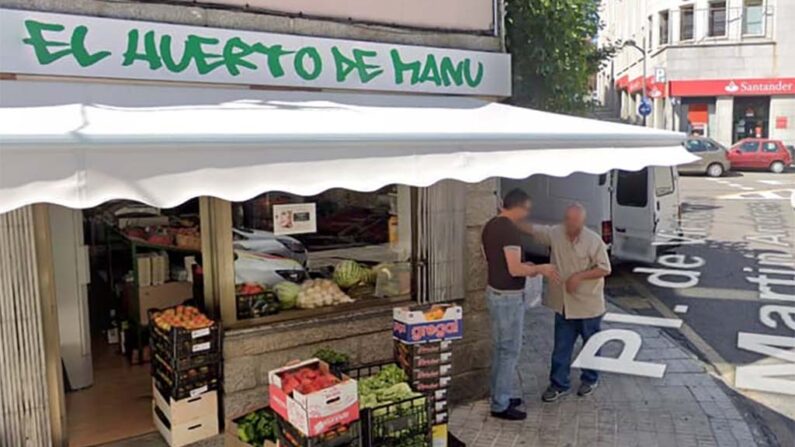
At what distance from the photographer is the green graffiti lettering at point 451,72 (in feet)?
20.1

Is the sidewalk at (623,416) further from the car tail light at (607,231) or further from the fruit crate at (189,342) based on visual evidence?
the car tail light at (607,231)

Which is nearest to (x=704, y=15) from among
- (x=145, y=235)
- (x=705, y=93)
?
(x=705, y=93)

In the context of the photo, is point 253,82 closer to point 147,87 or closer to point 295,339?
point 147,87

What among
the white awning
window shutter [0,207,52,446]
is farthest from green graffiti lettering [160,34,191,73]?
window shutter [0,207,52,446]

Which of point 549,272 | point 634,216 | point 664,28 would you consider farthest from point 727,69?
point 549,272

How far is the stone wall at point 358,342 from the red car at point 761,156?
82.6ft

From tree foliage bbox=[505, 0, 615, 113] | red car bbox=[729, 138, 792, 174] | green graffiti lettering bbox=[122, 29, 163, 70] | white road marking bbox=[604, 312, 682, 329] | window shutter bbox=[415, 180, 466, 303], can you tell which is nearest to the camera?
green graffiti lettering bbox=[122, 29, 163, 70]

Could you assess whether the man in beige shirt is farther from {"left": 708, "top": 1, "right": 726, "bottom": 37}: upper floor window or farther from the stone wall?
{"left": 708, "top": 1, "right": 726, "bottom": 37}: upper floor window

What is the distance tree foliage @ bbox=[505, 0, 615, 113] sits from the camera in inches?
410

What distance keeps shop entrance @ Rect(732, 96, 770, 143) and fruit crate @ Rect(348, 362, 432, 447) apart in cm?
3274

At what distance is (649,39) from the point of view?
3841 centimetres

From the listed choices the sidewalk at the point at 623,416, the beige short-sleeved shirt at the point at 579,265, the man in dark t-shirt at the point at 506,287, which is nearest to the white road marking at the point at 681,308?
the sidewalk at the point at 623,416

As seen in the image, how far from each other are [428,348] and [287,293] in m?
1.40

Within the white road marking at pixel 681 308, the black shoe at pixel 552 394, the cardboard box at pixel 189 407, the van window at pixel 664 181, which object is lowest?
the white road marking at pixel 681 308
